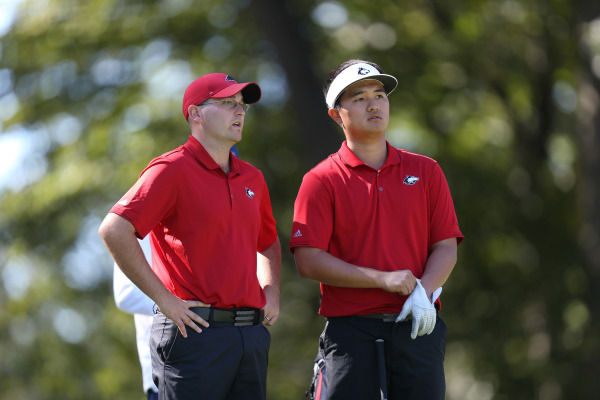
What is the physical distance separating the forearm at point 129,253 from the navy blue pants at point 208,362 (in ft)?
0.60

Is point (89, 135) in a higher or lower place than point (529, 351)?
higher

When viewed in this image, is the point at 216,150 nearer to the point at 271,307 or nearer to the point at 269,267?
the point at 269,267

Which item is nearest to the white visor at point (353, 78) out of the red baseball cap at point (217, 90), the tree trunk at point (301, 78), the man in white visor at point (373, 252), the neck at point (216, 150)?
the man in white visor at point (373, 252)

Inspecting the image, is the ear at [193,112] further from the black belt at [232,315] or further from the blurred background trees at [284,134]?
the blurred background trees at [284,134]

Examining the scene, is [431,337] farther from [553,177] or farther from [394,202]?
[553,177]

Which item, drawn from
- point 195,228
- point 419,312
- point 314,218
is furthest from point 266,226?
point 419,312

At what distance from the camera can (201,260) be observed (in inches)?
153

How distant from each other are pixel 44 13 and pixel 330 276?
35.1ft

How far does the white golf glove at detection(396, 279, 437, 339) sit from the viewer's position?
3930mm

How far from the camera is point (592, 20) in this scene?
1115 cm

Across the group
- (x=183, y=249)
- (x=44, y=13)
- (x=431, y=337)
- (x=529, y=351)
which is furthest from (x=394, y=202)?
(x=44, y=13)

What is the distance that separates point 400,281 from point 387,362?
398 millimetres

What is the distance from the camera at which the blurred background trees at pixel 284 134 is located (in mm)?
12883

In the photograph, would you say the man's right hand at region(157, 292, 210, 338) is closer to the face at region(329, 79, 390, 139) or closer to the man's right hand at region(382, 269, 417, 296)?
the man's right hand at region(382, 269, 417, 296)
